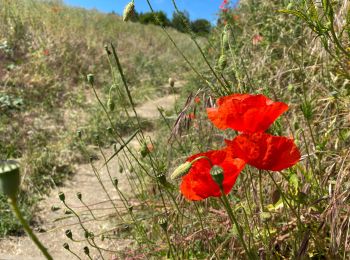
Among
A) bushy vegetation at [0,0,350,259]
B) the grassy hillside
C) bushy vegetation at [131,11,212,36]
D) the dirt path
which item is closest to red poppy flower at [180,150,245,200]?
bushy vegetation at [0,0,350,259]

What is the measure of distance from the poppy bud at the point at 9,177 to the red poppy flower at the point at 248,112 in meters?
0.61

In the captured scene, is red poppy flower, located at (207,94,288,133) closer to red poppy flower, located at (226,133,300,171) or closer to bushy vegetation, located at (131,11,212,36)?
red poppy flower, located at (226,133,300,171)

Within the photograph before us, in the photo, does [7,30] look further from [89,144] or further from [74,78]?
[89,144]

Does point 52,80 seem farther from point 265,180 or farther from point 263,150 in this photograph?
point 263,150

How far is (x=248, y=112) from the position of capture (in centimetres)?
102

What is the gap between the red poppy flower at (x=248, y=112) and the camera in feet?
3.36

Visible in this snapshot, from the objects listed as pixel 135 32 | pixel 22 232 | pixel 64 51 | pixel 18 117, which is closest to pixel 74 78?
pixel 64 51

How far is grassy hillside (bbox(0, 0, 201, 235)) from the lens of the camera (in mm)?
3951

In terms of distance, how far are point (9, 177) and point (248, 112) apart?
0.63 m

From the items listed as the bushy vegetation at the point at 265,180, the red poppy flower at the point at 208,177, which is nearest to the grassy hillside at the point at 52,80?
the bushy vegetation at the point at 265,180

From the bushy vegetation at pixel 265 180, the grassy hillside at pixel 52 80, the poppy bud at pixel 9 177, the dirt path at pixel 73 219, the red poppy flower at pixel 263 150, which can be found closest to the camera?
the poppy bud at pixel 9 177

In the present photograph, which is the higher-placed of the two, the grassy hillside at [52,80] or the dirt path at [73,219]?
the grassy hillside at [52,80]

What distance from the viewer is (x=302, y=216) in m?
1.59

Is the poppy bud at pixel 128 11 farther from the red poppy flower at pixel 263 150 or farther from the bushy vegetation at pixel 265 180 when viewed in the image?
the red poppy flower at pixel 263 150
